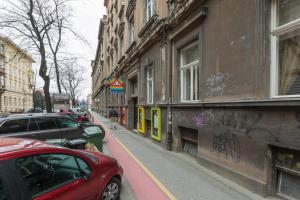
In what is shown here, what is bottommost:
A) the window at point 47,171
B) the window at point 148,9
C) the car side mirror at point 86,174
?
the car side mirror at point 86,174

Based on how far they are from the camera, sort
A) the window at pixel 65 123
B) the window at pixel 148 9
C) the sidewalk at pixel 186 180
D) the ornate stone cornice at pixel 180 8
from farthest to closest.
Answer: the window at pixel 148 9 → the window at pixel 65 123 → the ornate stone cornice at pixel 180 8 → the sidewalk at pixel 186 180

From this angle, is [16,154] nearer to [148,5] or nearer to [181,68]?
[181,68]

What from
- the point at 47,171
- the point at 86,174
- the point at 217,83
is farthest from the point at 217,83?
the point at 47,171

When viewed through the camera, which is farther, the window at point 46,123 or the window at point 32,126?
the window at point 46,123

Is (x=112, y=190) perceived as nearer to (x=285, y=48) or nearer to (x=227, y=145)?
(x=227, y=145)

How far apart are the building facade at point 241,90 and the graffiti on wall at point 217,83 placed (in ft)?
0.08

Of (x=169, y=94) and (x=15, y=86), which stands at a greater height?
(x=15, y=86)

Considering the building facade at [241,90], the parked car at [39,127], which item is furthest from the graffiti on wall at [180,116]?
the parked car at [39,127]

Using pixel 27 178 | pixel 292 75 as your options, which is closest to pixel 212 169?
pixel 292 75

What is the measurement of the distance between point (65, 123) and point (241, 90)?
5993 millimetres

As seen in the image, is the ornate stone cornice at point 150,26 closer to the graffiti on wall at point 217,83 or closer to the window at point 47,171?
the graffiti on wall at point 217,83

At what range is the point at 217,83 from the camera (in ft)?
19.5

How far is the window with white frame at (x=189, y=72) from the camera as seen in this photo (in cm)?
772

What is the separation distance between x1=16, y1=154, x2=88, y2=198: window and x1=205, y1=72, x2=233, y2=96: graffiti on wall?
396 centimetres
